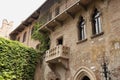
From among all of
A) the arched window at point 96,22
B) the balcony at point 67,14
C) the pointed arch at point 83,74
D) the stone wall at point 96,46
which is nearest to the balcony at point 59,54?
the stone wall at point 96,46

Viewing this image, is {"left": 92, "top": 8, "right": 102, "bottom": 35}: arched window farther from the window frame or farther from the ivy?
the ivy

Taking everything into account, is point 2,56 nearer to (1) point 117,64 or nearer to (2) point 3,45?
(2) point 3,45

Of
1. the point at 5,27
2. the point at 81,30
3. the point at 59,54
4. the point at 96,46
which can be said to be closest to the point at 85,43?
the point at 96,46

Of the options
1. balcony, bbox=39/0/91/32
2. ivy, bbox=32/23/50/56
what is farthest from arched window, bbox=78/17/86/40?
ivy, bbox=32/23/50/56

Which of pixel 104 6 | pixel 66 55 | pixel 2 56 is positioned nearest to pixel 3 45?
pixel 2 56

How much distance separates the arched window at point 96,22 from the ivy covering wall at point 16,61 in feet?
19.5

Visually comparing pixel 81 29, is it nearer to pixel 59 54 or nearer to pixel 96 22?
pixel 96 22

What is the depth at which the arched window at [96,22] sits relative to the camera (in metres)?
11.5

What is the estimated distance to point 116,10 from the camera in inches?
408

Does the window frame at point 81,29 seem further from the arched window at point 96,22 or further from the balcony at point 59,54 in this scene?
the balcony at point 59,54

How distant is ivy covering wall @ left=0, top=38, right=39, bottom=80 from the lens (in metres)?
13.5

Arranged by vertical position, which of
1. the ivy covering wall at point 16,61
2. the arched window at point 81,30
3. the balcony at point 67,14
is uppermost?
the balcony at point 67,14

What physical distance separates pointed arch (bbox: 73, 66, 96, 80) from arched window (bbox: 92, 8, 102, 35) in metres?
2.36

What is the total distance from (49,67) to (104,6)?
240 inches
